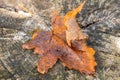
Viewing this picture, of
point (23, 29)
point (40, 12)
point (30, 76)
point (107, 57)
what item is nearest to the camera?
point (30, 76)

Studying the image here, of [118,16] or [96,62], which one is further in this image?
[118,16]

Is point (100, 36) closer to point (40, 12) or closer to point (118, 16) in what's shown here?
point (118, 16)

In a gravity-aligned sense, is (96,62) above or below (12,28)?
→ below

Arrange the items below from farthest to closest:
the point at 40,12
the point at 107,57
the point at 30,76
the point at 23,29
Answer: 1. the point at 40,12
2. the point at 23,29
3. the point at 107,57
4. the point at 30,76

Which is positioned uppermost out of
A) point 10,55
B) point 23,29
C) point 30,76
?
point 23,29

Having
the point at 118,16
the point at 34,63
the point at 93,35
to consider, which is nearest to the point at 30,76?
the point at 34,63
